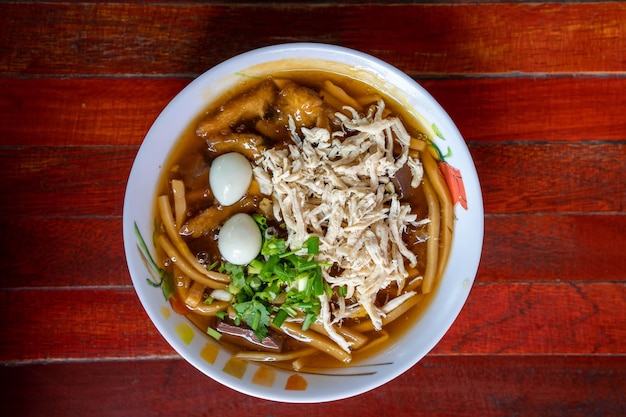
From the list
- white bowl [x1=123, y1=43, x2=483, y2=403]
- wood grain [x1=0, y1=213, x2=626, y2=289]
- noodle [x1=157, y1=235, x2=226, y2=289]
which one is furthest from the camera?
wood grain [x1=0, y1=213, x2=626, y2=289]

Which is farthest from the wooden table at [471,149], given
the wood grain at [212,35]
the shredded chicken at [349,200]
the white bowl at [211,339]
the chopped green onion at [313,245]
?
the chopped green onion at [313,245]

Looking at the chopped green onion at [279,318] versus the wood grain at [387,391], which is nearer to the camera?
the chopped green onion at [279,318]

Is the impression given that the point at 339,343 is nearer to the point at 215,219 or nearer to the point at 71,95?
the point at 215,219

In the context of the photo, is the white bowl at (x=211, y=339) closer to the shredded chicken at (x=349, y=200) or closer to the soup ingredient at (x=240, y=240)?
the shredded chicken at (x=349, y=200)

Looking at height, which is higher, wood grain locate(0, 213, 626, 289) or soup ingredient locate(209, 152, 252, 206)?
soup ingredient locate(209, 152, 252, 206)

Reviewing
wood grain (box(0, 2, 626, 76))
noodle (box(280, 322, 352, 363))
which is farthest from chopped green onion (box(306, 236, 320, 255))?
wood grain (box(0, 2, 626, 76))

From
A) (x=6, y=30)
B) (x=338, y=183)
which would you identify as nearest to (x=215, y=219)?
(x=338, y=183)

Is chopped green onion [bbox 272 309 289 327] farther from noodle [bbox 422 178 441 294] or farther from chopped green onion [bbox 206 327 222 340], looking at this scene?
noodle [bbox 422 178 441 294]
